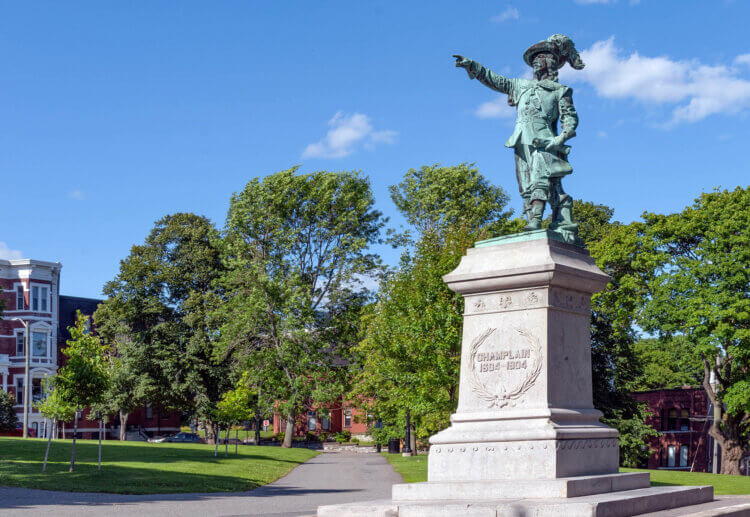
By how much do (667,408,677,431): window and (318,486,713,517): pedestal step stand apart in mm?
54768

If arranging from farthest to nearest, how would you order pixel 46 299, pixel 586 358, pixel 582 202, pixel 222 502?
pixel 46 299, pixel 582 202, pixel 222 502, pixel 586 358

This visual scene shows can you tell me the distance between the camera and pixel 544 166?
12984 millimetres

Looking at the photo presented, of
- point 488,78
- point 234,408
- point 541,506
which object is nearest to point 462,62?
point 488,78

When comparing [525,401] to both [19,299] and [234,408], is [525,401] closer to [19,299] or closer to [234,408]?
[234,408]

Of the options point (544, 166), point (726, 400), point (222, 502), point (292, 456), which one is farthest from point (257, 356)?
point (544, 166)

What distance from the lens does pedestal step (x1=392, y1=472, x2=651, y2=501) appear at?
1021cm

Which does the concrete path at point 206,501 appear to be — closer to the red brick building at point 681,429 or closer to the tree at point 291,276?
the tree at point 291,276

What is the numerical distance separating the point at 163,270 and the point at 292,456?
19.8 m

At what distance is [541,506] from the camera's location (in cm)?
919

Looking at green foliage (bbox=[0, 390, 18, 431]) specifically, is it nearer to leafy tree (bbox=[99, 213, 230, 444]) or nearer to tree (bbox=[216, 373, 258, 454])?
leafy tree (bbox=[99, 213, 230, 444])

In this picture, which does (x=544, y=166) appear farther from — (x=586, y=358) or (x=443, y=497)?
(x=443, y=497)

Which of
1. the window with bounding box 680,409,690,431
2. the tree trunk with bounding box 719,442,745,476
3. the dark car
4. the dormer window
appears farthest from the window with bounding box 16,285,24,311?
the tree trunk with bounding box 719,442,745,476

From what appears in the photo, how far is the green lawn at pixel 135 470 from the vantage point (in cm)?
2256

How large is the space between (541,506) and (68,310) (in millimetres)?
72844
